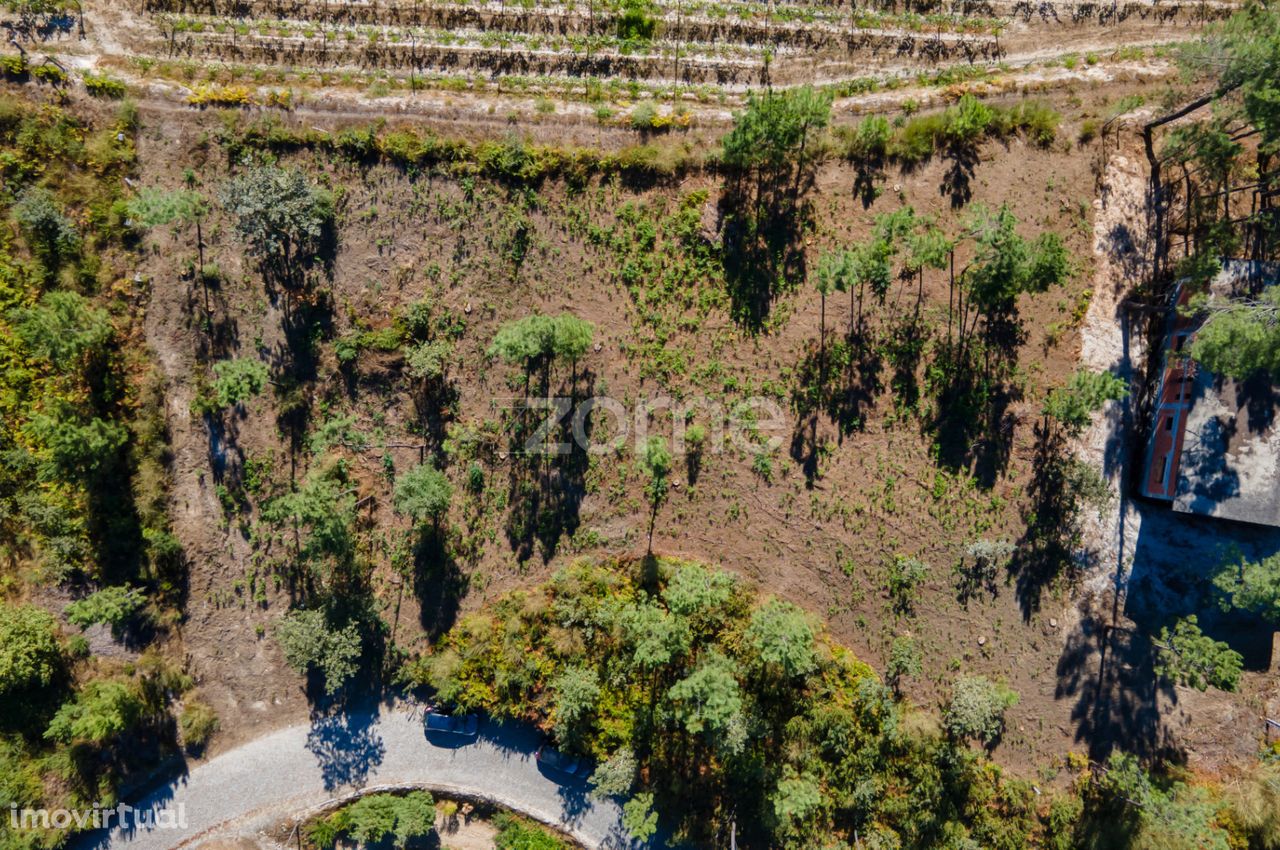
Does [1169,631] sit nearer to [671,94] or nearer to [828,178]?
[828,178]

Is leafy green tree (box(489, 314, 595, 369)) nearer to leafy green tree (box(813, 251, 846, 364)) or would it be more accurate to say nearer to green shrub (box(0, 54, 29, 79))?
leafy green tree (box(813, 251, 846, 364))

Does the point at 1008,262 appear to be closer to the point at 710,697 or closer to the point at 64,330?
the point at 710,697

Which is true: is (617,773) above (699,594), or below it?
below

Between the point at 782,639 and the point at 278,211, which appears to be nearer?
the point at 782,639

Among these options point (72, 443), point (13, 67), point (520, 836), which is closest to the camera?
point (72, 443)

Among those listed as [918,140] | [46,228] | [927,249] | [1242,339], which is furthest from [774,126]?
[46,228]

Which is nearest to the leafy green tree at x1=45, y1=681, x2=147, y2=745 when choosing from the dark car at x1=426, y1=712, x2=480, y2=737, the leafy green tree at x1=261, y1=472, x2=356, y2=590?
the leafy green tree at x1=261, y1=472, x2=356, y2=590

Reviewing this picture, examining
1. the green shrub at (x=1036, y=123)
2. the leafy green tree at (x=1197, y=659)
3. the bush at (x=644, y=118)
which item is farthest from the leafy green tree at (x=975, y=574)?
the bush at (x=644, y=118)

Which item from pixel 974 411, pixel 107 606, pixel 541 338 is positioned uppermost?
pixel 541 338
